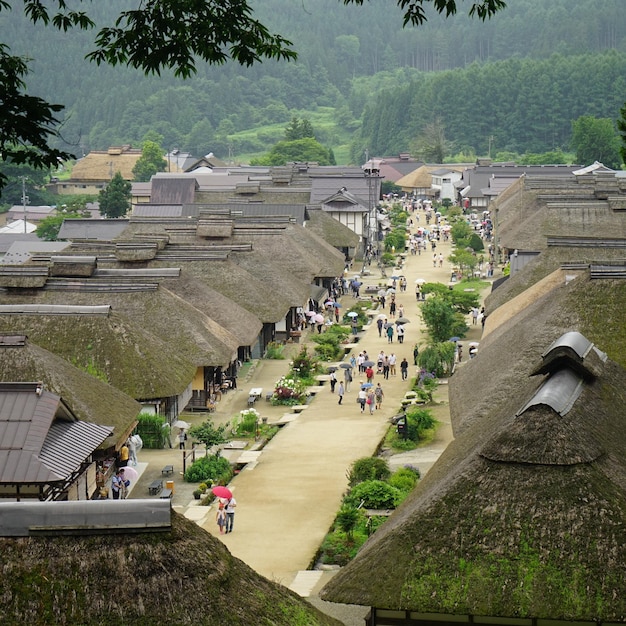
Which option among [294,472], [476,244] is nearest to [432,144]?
[476,244]

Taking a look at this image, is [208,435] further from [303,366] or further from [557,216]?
[557,216]

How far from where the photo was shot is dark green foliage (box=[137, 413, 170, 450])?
31562 millimetres

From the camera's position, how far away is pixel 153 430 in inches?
1254

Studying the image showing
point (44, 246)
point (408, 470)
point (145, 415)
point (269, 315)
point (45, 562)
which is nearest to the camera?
point (45, 562)

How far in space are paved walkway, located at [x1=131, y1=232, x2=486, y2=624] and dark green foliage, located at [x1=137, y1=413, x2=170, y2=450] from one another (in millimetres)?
280

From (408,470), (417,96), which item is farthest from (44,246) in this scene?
(417,96)

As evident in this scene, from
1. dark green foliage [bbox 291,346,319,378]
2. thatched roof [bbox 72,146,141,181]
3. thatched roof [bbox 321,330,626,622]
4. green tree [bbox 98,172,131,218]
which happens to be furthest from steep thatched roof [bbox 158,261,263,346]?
thatched roof [bbox 72,146,141,181]

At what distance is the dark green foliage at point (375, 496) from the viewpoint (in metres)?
25.0

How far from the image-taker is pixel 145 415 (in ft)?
104

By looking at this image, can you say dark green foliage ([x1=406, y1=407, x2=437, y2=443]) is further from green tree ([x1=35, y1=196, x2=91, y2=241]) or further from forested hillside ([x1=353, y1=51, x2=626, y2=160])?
forested hillside ([x1=353, y1=51, x2=626, y2=160])

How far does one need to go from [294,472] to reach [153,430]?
4.49 m

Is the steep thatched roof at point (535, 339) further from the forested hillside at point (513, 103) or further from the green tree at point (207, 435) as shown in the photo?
the forested hillside at point (513, 103)

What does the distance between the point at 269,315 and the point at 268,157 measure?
89017 mm

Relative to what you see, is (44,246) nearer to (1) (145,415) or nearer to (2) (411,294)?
(2) (411,294)
